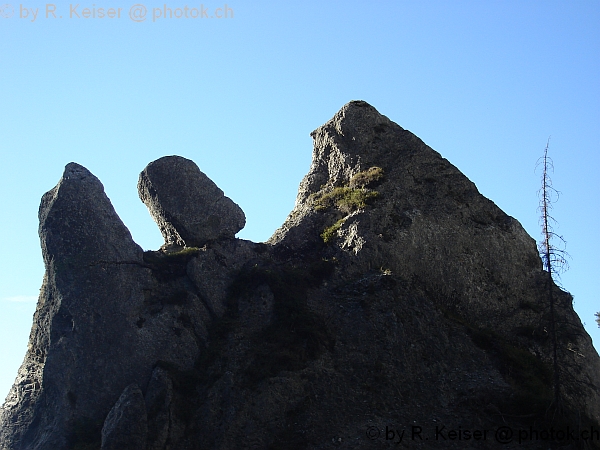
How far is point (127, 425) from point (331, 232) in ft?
55.6

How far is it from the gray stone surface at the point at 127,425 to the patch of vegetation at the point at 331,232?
48.6 feet

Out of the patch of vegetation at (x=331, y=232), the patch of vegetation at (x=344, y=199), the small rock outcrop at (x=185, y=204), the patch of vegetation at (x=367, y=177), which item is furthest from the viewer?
the patch of vegetation at (x=367, y=177)

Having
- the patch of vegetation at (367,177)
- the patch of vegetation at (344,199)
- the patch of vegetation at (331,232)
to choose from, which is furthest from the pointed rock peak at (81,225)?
the patch of vegetation at (367,177)

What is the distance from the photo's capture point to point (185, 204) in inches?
2188

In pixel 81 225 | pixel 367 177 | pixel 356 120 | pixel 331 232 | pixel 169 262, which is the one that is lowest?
pixel 169 262

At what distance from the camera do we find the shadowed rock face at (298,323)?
4325cm

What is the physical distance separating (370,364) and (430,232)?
33.9ft

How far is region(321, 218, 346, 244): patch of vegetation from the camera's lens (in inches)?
2111

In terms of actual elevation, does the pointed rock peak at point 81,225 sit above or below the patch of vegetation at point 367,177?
below

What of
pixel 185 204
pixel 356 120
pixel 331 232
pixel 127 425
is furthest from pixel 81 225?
pixel 356 120

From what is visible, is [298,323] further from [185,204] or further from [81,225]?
[81,225]

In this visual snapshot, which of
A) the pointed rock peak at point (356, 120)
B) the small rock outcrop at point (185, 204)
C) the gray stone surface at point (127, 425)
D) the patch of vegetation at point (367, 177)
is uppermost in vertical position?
the pointed rock peak at point (356, 120)

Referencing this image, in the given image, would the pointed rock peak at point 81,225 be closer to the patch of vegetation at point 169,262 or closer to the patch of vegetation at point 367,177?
the patch of vegetation at point 169,262

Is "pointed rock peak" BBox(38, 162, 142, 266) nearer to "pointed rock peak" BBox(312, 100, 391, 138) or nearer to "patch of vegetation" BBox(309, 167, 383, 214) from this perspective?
"patch of vegetation" BBox(309, 167, 383, 214)
